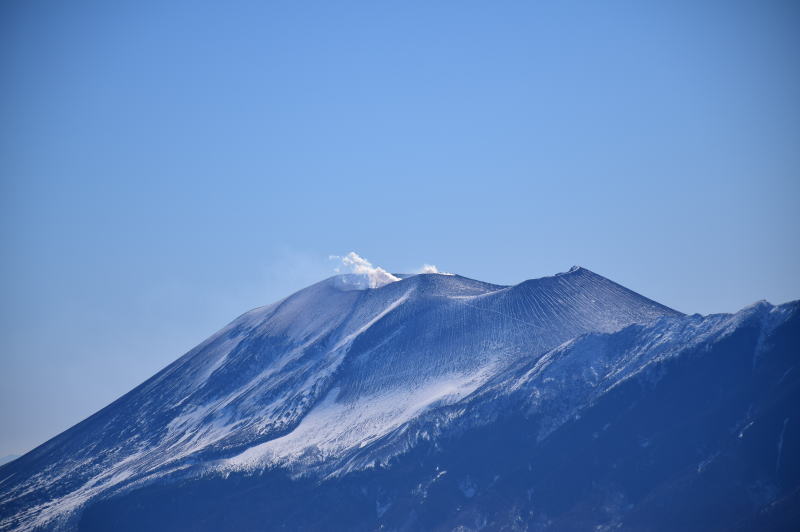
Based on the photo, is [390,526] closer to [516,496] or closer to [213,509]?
[516,496]

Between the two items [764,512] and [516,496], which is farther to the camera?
[516,496]

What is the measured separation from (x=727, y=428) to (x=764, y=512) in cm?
2064

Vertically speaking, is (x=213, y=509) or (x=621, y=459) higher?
(x=213, y=509)

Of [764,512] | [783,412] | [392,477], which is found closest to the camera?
[764,512]

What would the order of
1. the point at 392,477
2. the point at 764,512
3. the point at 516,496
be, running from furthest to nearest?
the point at 392,477 → the point at 516,496 → the point at 764,512

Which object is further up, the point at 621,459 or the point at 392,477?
the point at 392,477

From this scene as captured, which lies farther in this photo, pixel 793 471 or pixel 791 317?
pixel 791 317

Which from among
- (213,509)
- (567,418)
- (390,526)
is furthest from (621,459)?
(213,509)

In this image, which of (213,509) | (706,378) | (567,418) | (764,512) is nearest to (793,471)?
(764,512)

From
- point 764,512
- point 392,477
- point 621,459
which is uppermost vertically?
point 392,477

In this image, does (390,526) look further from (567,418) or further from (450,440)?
(567,418)

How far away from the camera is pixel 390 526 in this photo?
181m

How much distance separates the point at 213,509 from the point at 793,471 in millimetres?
99084

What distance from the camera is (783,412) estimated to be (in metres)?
164
